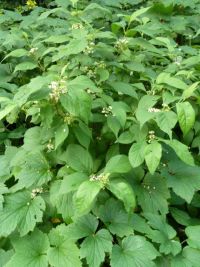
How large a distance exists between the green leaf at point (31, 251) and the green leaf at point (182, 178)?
0.73 metres

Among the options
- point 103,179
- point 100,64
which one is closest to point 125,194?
point 103,179

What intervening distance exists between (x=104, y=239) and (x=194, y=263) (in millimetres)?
442

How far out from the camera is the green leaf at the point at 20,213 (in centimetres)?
192

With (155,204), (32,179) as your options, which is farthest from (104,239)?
(32,179)

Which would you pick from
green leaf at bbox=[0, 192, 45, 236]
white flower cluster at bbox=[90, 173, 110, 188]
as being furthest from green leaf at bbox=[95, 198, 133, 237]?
green leaf at bbox=[0, 192, 45, 236]

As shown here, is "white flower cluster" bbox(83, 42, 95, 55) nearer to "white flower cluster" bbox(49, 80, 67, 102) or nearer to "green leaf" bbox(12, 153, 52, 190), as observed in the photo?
"white flower cluster" bbox(49, 80, 67, 102)

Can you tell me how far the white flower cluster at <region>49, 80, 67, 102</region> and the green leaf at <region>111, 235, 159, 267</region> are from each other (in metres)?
0.78

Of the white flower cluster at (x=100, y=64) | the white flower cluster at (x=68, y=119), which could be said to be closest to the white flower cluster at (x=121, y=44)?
the white flower cluster at (x=100, y=64)

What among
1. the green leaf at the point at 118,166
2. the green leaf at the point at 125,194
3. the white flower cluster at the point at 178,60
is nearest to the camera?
the green leaf at the point at 125,194

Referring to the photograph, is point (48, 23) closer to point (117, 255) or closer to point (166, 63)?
point (166, 63)

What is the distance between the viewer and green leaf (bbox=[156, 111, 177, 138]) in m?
1.90

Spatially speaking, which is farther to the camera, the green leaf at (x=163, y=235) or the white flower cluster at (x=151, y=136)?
the white flower cluster at (x=151, y=136)

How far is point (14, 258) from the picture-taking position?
1855mm

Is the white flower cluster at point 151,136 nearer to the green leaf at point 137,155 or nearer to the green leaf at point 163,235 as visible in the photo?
the green leaf at point 137,155
